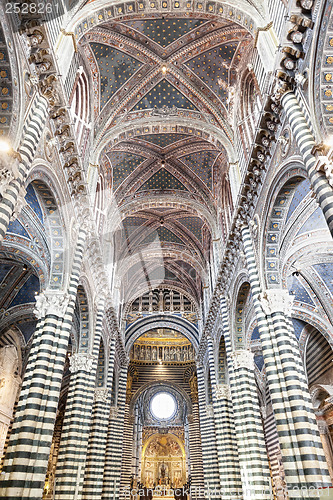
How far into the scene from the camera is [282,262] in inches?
448

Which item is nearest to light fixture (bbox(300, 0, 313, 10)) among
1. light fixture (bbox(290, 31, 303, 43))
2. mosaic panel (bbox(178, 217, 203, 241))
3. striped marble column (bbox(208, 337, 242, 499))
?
light fixture (bbox(290, 31, 303, 43))

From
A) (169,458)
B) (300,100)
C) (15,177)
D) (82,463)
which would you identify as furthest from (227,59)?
(169,458)

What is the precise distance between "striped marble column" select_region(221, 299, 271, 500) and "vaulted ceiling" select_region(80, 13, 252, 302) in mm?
7291

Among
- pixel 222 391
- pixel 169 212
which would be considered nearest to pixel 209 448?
pixel 222 391

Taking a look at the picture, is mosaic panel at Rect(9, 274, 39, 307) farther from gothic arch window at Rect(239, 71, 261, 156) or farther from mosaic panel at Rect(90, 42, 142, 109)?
gothic arch window at Rect(239, 71, 261, 156)

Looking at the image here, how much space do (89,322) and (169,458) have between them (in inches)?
1201

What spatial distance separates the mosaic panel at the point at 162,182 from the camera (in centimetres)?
1973

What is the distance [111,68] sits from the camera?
14.7m

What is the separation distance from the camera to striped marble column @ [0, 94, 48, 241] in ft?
23.0

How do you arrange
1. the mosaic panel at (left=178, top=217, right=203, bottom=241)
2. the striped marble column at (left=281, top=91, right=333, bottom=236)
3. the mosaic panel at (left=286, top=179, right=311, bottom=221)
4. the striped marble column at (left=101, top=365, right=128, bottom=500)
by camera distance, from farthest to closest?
1. the mosaic panel at (left=178, top=217, right=203, bottom=241)
2. the striped marble column at (left=101, top=365, right=128, bottom=500)
3. the mosaic panel at (left=286, top=179, right=311, bottom=221)
4. the striped marble column at (left=281, top=91, right=333, bottom=236)

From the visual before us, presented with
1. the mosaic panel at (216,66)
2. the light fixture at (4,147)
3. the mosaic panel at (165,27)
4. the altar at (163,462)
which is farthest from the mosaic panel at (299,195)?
the altar at (163,462)

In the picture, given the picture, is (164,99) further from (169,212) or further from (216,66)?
(169,212)

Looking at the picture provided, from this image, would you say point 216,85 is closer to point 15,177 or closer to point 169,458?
point 15,177

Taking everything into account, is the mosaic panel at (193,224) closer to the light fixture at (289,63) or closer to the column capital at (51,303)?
the column capital at (51,303)
